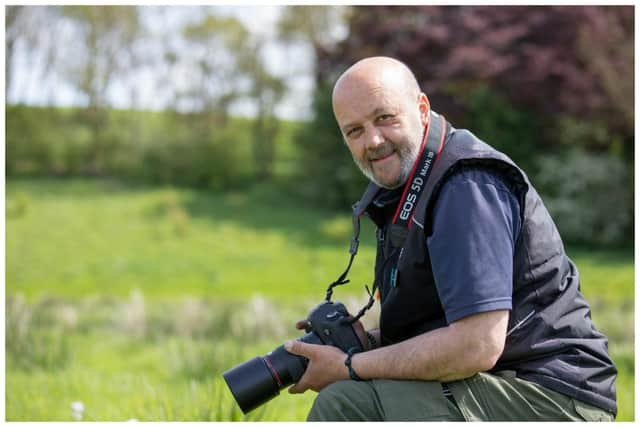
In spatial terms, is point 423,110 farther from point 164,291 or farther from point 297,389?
point 164,291

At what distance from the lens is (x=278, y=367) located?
2.32 meters

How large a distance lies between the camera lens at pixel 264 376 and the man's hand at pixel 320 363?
1.4 inches

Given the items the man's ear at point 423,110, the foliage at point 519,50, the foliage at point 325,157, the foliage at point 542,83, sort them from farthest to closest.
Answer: the foliage at point 325,157 → the foliage at point 542,83 → the foliage at point 519,50 → the man's ear at point 423,110

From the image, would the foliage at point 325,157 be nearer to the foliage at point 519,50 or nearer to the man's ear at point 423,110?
the foliage at point 519,50

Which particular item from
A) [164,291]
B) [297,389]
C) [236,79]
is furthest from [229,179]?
[297,389]

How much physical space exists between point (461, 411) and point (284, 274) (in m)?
8.36

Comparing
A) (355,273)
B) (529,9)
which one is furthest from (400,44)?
(355,273)

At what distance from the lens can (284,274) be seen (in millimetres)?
10367

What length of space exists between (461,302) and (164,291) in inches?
328

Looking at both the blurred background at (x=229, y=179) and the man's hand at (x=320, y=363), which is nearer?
the man's hand at (x=320, y=363)

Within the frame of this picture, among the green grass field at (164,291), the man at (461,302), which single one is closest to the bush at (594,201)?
the green grass field at (164,291)

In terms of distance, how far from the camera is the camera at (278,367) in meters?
2.32

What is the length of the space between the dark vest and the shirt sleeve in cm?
6

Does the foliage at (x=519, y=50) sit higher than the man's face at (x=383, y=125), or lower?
higher
